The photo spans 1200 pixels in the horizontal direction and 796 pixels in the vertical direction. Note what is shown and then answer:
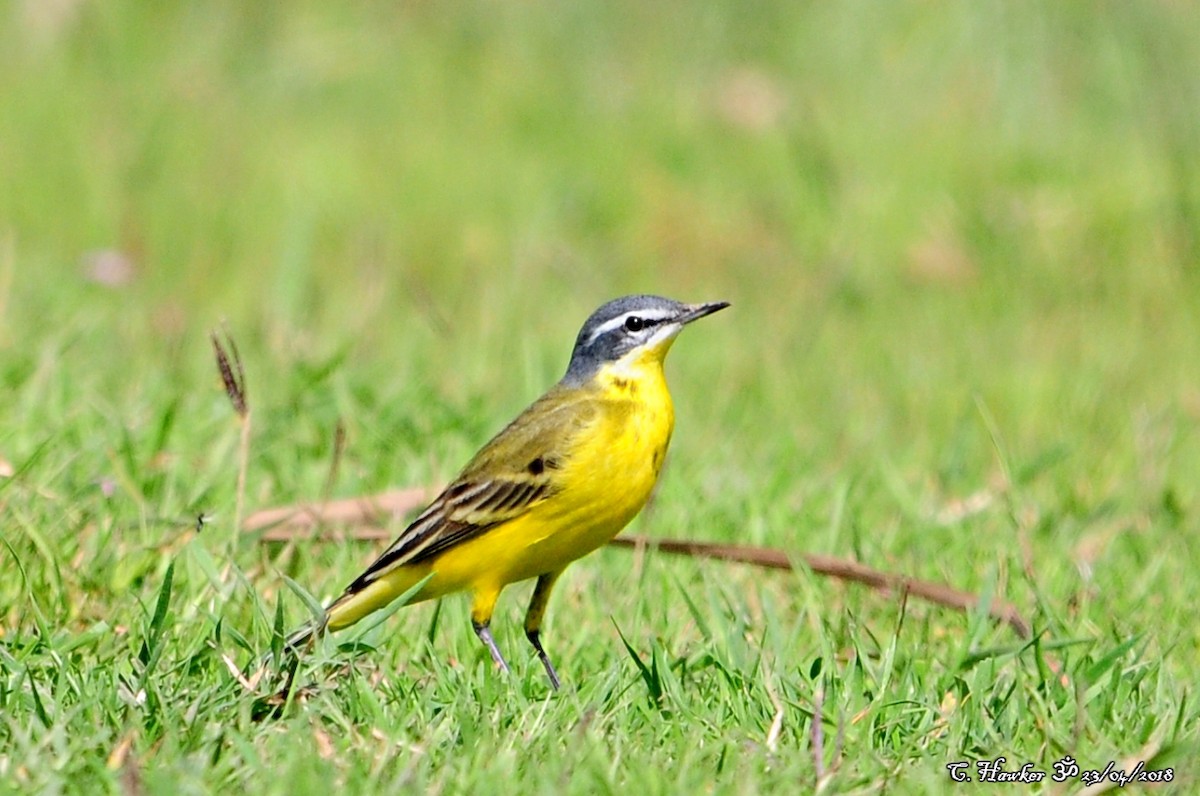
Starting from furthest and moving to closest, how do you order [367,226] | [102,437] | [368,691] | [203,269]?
[367,226]
[203,269]
[102,437]
[368,691]

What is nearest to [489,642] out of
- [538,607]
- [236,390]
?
[538,607]

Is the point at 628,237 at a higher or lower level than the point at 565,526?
lower

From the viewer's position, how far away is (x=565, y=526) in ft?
16.1

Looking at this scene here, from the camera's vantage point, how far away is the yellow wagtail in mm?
4895

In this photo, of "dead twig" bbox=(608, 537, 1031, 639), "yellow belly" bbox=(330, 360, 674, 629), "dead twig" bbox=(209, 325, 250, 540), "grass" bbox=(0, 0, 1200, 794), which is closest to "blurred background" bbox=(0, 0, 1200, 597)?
"grass" bbox=(0, 0, 1200, 794)

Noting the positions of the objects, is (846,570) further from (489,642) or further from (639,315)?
(489,642)

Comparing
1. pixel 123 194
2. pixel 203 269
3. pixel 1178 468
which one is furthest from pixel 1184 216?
pixel 123 194

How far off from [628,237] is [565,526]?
5.66 meters

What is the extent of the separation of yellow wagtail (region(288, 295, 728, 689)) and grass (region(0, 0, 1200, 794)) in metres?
0.18

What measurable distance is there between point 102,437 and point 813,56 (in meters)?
7.27

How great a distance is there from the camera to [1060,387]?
834cm

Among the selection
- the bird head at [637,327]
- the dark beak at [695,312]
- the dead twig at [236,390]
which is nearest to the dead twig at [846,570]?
the bird head at [637,327]

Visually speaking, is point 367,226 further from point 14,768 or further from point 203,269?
point 14,768

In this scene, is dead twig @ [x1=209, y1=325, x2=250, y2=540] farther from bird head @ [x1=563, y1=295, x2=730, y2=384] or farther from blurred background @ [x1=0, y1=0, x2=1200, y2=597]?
bird head @ [x1=563, y1=295, x2=730, y2=384]
